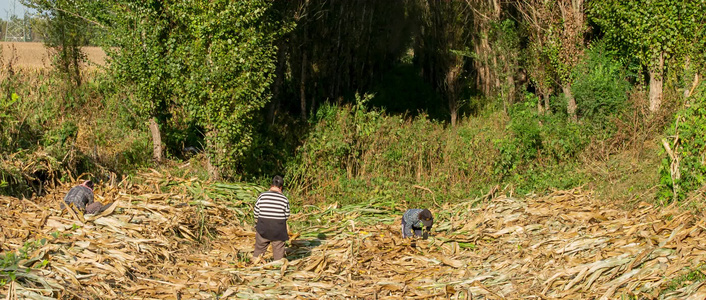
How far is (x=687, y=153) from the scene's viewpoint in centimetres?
1066

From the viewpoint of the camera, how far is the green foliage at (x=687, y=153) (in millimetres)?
10469

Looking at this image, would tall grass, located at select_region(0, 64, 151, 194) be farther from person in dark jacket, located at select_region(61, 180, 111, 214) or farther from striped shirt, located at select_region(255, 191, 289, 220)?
striped shirt, located at select_region(255, 191, 289, 220)

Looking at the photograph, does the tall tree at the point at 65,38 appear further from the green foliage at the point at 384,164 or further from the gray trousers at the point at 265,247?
the gray trousers at the point at 265,247

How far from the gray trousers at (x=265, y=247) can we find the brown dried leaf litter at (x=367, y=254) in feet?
0.56

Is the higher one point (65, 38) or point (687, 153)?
point (65, 38)

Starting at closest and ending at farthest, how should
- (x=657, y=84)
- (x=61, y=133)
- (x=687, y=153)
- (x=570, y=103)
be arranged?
(x=687, y=153)
(x=61, y=133)
(x=657, y=84)
(x=570, y=103)

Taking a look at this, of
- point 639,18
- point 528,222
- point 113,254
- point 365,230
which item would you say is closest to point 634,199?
point 528,222

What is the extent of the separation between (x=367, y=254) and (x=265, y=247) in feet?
4.82

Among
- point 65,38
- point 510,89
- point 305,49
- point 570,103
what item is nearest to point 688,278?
point 570,103

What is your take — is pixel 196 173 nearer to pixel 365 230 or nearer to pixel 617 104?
pixel 365 230

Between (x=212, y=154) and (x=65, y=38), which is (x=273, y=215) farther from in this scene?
(x=65, y=38)

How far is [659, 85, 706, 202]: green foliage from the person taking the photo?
34.3 ft

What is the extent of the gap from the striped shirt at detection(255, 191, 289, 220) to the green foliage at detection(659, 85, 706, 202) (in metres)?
6.03

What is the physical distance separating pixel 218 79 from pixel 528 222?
691 cm
